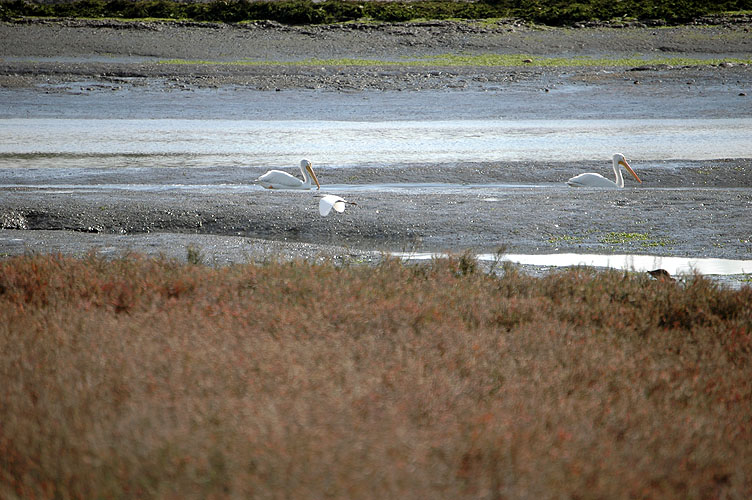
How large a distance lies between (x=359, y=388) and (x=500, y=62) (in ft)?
87.2

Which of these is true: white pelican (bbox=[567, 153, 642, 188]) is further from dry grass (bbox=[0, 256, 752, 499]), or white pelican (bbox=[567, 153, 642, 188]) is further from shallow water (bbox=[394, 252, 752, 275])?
dry grass (bbox=[0, 256, 752, 499])

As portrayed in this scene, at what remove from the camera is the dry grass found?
9.52ft

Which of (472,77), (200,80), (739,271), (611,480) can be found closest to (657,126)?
(472,77)

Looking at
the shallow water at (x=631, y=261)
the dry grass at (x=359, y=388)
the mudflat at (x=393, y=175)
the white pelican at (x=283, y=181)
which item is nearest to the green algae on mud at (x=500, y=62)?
the mudflat at (x=393, y=175)

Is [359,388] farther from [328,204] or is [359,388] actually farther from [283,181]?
[283,181]

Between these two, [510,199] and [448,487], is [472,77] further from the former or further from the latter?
[448,487]

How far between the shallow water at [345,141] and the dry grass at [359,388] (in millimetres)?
9077

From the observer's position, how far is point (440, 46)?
3133 cm

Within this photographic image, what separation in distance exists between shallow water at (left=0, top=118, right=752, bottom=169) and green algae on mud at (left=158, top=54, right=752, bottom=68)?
871cm

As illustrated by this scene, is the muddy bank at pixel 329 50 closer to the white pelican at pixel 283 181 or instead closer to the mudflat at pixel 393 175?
the mudflat at pixel 393 175

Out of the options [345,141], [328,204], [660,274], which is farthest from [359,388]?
[345,141]

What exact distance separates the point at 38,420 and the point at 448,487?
171 centimetres

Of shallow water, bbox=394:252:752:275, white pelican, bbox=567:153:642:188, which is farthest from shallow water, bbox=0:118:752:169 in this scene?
shallow water, bbox=394:252:752:275

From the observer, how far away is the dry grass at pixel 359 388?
290cm
